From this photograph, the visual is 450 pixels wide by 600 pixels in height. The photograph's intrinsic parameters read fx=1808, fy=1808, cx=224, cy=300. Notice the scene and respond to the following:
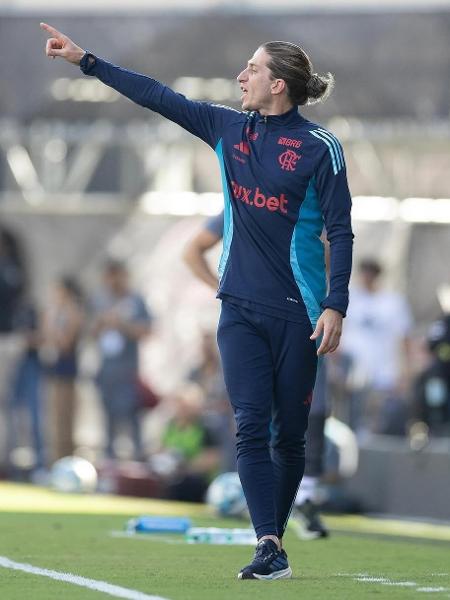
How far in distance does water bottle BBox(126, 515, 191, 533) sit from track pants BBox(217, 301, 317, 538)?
8.48 feet

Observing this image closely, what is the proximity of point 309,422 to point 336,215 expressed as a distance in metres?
3.26

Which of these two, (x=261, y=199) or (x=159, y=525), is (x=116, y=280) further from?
(x=261, y=199)

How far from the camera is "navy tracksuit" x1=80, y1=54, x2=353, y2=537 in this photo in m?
6.82

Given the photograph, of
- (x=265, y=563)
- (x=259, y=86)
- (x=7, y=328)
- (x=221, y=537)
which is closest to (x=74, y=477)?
(x=7, y=328)

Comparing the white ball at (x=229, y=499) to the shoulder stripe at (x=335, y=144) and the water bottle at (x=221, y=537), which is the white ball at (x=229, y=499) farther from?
the shoulder stripe at (x=335, y=144)

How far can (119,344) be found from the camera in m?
15.9

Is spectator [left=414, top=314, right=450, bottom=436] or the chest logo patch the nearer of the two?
the chest logo patch

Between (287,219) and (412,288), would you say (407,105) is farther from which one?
(287,219)

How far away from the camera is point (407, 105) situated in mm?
21000

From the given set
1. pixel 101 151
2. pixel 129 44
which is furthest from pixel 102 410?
pixel 129 44

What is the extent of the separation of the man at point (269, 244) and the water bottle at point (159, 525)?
2591 millimetres

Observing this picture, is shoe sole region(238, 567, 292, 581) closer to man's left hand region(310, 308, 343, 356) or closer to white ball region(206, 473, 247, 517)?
man's left hand region(310, 308, 343, 356)

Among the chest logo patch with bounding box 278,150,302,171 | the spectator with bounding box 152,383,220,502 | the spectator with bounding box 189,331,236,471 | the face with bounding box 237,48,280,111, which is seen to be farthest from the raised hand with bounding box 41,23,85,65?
the spectator with bounding box 152,383,220,502

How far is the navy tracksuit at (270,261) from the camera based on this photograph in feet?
22.4
